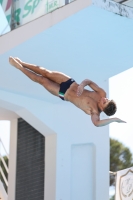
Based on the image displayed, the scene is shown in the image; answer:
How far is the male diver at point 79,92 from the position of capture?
5.82 metres

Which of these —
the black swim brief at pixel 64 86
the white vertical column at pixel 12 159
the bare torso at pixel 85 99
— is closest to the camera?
the bare torso at pixel 85 99

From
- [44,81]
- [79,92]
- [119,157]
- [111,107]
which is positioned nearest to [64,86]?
[44,81]

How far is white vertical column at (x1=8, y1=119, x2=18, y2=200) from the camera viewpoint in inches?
471

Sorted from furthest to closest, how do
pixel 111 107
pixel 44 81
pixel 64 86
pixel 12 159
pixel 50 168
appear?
pixel 12 159 → pixel 50 168 → pixel 44 81 → pixel 64 86 → pixel 111 107

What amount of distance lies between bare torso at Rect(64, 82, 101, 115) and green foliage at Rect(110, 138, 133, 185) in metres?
22.9

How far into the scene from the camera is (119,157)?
2959 cm

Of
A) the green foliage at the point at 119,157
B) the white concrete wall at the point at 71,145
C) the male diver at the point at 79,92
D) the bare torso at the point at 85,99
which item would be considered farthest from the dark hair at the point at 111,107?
the green foliage at the point at 119,157

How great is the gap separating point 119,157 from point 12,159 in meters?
18.0

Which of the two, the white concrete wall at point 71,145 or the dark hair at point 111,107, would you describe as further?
the white concrete wall at point 71,145

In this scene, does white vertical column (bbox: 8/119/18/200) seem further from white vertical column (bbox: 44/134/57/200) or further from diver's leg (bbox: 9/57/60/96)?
diver's leg (bbox: 9/57/60/96)

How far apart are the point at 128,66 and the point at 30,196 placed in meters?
3.41

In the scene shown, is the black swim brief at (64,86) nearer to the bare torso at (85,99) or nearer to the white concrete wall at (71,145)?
the bare torso at (85,99)

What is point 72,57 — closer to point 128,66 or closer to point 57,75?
point 128,66

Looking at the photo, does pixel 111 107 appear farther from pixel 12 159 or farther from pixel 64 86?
pixel 12 159
